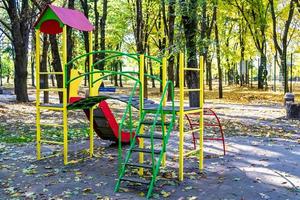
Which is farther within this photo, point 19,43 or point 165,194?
point 19,43

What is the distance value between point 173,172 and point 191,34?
341 inches

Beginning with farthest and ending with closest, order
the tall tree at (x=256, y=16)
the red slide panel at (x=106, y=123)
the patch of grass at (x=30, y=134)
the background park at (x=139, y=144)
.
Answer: the tall tree at (x=256, y=16) → the patch of grass at (x=30, y=134) → the red slide panel at (x=106, y=123) → the background park at (x=139, y=144)

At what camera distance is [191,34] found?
15.0m

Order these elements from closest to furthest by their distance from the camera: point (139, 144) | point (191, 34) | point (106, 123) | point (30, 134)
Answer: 1. point (139, 144)
2. point (106, 123)
3. point (30, 134)
4. point (191, 34)

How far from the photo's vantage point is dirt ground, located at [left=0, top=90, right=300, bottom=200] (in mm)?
6074

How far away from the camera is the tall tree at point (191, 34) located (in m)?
14.5

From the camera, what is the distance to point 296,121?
14898mm

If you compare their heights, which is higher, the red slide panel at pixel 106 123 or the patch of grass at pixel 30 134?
Answer: the red slide panel at pixel 106 123

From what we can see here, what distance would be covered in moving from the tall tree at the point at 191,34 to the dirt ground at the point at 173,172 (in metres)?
3.90

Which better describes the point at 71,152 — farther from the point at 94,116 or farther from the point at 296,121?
the point at 296,121

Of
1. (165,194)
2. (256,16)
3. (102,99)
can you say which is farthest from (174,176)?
(256,16)

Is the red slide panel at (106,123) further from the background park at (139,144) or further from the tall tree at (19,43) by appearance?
the tall tree at (19,43)

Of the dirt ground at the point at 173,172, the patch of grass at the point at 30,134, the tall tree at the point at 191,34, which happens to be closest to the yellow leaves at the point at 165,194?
the dirt ground at the point at 173,172

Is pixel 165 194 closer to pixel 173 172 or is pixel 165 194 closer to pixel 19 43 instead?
pixel 173 172
